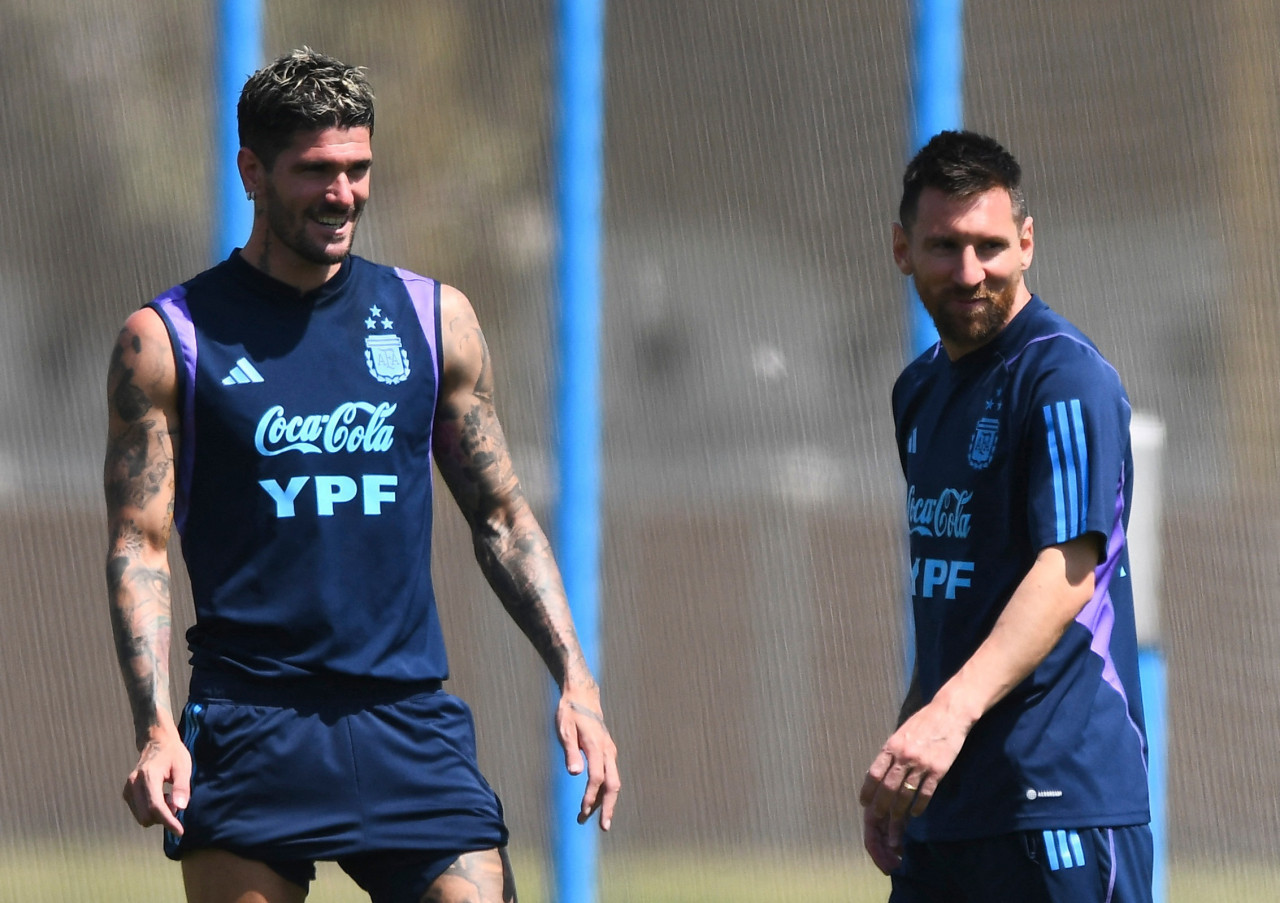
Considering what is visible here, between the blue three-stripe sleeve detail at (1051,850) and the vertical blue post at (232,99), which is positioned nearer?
the blue three-stripe sleeve detail at (1051,850)

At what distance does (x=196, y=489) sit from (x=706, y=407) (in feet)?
6.90

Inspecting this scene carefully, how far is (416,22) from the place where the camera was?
15.8ft

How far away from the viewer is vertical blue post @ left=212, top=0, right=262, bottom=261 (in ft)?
15.4

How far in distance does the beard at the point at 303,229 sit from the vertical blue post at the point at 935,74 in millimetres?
2120

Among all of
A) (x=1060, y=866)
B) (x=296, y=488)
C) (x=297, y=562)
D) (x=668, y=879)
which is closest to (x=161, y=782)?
(x=297, y=562)

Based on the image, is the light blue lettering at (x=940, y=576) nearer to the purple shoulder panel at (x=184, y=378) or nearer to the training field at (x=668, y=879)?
the purple shoulder panel at (x=184, y=378)

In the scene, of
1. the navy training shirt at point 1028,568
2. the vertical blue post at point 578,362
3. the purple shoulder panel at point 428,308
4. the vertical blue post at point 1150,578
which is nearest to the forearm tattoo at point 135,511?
the purple shoulder panel at point 428,308

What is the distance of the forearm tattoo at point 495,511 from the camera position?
3199 millimetres

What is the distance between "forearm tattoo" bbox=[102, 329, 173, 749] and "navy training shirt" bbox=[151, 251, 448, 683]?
0.05 meters

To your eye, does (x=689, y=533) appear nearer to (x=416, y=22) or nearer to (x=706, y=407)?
(x=706, y=407)

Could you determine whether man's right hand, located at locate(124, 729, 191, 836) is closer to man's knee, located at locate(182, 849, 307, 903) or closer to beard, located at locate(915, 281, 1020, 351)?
man's knee, located at locate(182, 849, 307, 903)

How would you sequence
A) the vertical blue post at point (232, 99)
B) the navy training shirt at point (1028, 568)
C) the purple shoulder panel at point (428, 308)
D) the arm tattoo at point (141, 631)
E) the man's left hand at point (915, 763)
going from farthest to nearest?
the vertical blue post at point (232, 99), the purple shoulder panel at point (428, 308), the arm tattoo at point (141, 631), the navy training shirt at point (1028, 568), the man's left hand at point (915, 763)

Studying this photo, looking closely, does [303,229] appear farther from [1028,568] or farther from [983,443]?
[1028,568]

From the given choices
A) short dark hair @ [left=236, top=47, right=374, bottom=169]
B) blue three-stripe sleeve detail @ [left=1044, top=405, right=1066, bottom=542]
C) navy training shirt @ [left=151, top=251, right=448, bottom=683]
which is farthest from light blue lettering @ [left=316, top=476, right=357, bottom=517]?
blue three-stripe sleeve detail @ [left=1044, top=405, right=1066, bottom=542]
